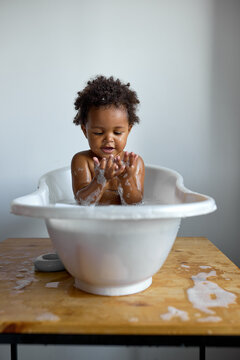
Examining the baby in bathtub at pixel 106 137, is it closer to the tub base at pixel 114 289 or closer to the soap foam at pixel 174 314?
the tub base at pixel 114 289

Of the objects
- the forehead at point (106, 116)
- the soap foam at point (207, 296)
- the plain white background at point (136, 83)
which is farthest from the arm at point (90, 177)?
the plain white background at point (136, 83)

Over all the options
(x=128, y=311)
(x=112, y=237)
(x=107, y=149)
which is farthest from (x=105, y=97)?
(x=128, y=311)

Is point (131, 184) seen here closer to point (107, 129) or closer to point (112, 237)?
point (107, 129)

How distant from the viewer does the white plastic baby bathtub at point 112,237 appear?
626 mm

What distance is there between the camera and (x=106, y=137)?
107cm

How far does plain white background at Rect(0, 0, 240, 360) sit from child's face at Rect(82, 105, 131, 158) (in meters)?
0.57

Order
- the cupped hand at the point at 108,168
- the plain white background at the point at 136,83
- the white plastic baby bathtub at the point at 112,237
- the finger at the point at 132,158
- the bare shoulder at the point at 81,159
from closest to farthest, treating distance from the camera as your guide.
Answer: the white plastic baby bathtub at the point at 112,237 → the cupped hand at the point at 108,168 → the finger at the point at 132,158 → the bare shoulder at the point at 81,159 → the plain white background at the point at 136,83

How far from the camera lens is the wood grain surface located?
655mm

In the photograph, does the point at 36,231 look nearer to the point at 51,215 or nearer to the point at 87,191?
the point at 87,191

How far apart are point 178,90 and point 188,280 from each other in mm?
1003

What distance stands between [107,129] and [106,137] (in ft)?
0.08

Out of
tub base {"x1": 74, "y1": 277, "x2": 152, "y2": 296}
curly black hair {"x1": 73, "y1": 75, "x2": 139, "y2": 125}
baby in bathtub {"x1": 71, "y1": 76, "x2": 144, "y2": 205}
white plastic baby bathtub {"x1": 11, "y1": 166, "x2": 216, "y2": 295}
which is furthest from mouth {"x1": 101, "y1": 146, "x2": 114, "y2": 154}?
tub base {"x1": 74, "y1": 277, "x2": 152, "y2": 296}

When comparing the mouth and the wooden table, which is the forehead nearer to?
the mouth

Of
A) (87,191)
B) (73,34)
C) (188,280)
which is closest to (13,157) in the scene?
(73,34)
